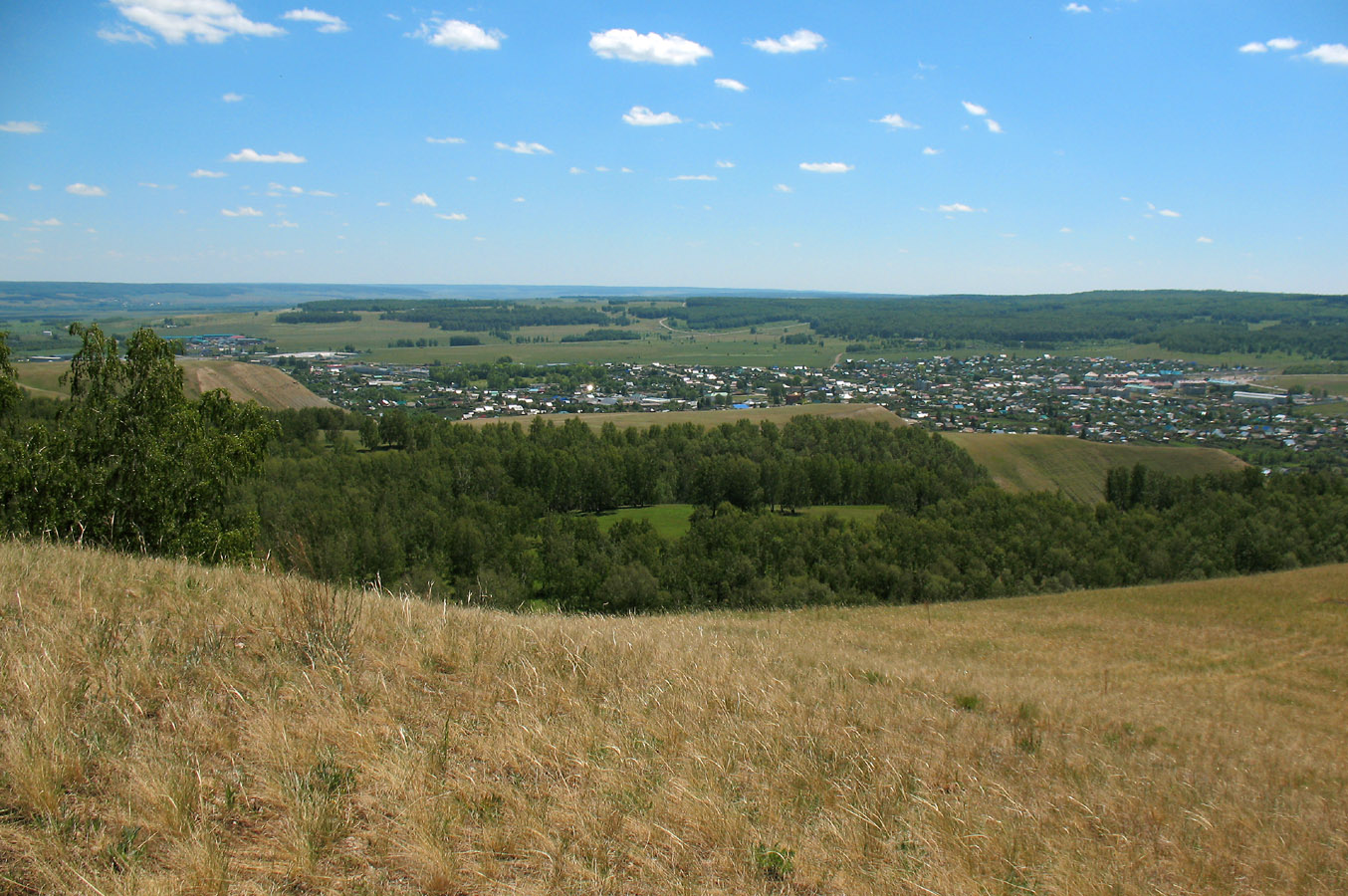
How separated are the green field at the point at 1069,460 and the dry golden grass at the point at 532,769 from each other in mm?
75590

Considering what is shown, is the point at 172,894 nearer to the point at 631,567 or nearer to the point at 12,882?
the point at 12,882

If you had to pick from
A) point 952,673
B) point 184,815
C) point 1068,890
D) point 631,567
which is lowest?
point 631,567

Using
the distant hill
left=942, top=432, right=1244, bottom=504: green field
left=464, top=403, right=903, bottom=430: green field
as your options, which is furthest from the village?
left=942, top=432, right=1244, bottom=504: green field

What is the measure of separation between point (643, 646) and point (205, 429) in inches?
591

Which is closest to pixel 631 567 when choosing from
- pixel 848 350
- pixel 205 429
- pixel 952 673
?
pixel 205 429

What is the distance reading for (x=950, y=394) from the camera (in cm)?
12656

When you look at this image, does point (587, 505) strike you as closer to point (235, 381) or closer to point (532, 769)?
point (235, 381)

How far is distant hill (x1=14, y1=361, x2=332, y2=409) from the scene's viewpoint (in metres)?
71.1

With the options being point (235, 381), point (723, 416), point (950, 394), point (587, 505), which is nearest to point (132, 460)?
point (587, 505)

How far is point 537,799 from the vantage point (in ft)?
13.9

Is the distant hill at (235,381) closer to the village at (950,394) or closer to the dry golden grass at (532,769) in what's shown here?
the village at (950,394)

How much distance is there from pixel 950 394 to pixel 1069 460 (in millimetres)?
46890

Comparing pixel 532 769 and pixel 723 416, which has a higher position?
pixel 532 769

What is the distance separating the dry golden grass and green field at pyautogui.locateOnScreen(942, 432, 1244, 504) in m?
75.6
